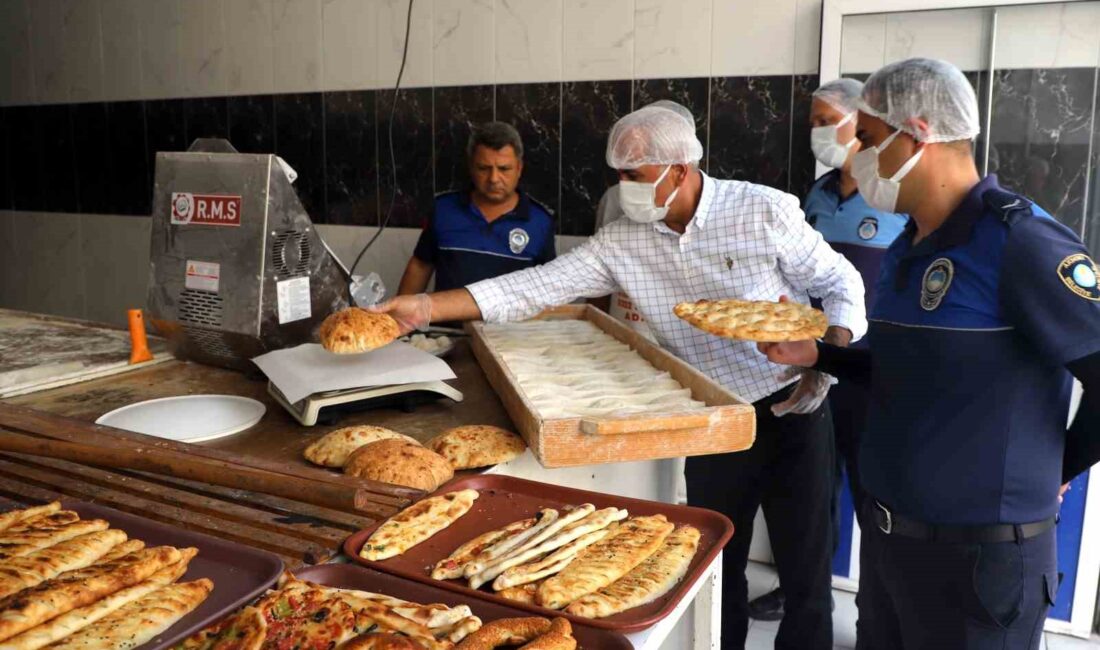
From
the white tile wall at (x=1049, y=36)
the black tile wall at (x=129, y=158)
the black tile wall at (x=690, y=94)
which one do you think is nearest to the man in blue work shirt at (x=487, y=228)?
the black tile wall at (x=690, y=94)

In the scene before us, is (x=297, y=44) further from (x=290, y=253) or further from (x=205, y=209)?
(x=290, y=253)

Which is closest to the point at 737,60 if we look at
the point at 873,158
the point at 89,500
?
the point at 873,158

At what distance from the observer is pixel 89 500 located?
175 cm

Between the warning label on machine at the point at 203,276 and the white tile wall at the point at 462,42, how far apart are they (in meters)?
2.39

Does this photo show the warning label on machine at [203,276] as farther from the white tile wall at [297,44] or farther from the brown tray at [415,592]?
the white tile wall at [297,44]

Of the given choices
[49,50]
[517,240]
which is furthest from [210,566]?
[49,50]

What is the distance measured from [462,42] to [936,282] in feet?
11.4

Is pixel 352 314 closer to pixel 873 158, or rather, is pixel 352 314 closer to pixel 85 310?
pixel 873 158

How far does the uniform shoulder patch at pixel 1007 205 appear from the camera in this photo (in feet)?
6.13

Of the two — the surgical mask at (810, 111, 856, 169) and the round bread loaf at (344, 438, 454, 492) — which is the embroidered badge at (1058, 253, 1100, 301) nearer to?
the round bread loaf at (344, 438, 454, 492)

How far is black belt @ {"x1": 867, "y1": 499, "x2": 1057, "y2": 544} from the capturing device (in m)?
1.92

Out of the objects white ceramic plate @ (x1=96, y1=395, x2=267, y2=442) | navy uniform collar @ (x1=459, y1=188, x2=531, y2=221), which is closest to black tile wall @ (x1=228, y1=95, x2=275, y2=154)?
navy uniform collar @ (x1=459, y1=188, x2=531, y2=221)

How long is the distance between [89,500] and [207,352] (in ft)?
4.19

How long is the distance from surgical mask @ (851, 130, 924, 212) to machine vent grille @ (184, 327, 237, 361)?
2.06 meters
